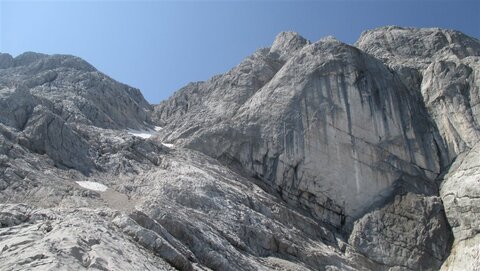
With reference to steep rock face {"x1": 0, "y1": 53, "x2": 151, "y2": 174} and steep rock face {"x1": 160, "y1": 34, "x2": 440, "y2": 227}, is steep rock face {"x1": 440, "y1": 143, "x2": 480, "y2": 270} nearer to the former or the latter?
steep rock face {"x1": 160, "y1": 34, "x2": 440, "y2": 227}

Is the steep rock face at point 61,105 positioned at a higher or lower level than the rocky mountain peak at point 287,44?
lower

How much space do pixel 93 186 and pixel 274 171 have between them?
17.2m

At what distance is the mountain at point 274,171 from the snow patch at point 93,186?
14 centimetres

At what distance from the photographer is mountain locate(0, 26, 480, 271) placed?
29.3 metres

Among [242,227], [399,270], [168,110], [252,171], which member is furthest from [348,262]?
[168,110]

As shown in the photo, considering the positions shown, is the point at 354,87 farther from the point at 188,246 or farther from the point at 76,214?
the point at 76,214

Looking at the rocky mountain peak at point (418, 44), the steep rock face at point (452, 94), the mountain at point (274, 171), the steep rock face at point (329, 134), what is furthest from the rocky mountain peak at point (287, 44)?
the steep rock face at point (329, 134)

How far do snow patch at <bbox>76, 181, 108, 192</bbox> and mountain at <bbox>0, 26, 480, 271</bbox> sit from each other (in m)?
0.14

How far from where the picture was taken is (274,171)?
49188mm

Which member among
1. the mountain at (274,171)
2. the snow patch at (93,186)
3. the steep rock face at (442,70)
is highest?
the steep rock face at (442,70)

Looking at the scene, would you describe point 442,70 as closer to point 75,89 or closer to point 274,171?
point 274,171

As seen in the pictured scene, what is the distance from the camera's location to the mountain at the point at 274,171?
2930 centimetres

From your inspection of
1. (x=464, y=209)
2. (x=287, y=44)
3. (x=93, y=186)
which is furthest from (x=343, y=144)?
(x=287, y=44)

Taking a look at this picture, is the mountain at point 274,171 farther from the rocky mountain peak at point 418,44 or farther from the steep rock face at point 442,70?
the rocky mountain peak at point 418,44
